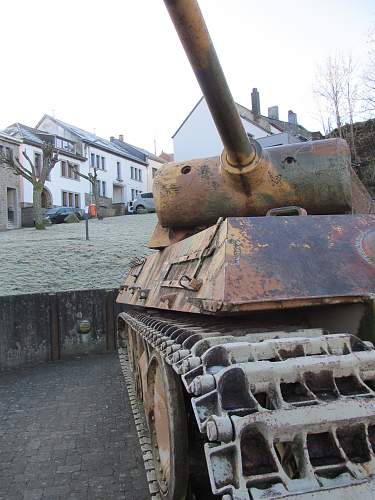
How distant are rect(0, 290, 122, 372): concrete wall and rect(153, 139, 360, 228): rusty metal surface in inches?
209

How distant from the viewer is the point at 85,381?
791 cm

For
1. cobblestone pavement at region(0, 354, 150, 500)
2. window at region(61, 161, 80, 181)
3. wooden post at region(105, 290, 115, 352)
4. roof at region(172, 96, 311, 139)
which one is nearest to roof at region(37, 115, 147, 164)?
window at region(61, 161, 80, 181)

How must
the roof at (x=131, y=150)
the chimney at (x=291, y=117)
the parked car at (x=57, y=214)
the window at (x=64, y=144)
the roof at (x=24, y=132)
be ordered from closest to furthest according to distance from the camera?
the parked car at (x=57, y=214) < the roof at (x=24, y=132) < the chimney at (x=291, y=117) < the window at (x=64, y=144) < the roof at (x=131, y=150)

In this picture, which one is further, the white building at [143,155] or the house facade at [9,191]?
the white building at [143,155]

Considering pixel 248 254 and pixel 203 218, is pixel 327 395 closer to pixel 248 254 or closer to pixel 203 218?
pixel 248 254

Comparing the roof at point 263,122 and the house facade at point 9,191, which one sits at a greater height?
the roof at point 263,122

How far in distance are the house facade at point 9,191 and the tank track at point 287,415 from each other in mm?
36366

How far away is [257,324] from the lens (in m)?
3.11

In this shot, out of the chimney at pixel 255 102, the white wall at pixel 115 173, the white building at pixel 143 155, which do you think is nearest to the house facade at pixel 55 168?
the white wall at pixel 115 173

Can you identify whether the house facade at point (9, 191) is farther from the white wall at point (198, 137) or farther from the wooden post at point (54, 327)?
the wooden post at point (54, 327)

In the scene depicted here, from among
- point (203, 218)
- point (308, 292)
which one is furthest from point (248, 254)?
point (203, 218)

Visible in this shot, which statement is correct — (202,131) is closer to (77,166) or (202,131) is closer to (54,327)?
(77,166)

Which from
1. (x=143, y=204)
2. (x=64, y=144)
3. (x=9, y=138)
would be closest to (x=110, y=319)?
(x=143, y=204)

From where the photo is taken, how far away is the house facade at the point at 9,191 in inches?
1455
